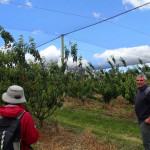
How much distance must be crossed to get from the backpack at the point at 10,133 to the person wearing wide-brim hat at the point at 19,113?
5 centimetres

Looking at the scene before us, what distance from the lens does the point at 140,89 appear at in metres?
3.15

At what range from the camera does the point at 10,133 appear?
1.80m

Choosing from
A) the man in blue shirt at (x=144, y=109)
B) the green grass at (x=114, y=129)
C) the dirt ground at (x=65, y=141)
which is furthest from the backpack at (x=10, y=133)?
the green grass at (x=114, y=129)

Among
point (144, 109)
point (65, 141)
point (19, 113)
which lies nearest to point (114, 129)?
point (65, 141)

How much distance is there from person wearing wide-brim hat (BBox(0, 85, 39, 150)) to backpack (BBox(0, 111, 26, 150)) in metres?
0.05

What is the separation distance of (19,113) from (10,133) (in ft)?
0.68

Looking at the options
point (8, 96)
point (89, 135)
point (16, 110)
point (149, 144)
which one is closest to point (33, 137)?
point (16, 110)

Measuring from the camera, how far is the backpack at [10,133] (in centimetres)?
179

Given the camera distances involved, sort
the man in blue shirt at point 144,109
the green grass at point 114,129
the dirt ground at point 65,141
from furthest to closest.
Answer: the green grass at point 114,129
the dirt ground at point 65,141
the man in blue shirt at point 144,109

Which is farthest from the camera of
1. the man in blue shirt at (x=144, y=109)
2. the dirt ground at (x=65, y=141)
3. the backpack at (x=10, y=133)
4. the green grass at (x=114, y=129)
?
the green grass at (x=114, y=129)

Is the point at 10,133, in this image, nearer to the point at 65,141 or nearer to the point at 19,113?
the point at 19,113

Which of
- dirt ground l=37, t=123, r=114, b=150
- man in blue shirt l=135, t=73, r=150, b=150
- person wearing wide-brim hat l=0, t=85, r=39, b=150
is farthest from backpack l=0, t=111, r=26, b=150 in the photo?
dirt ground l=37, t=123, r=114, b=150

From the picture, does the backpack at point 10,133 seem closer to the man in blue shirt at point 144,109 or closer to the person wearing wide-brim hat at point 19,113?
the person wearing wide-brim hat at point 19,113

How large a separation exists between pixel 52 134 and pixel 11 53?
101 inches
